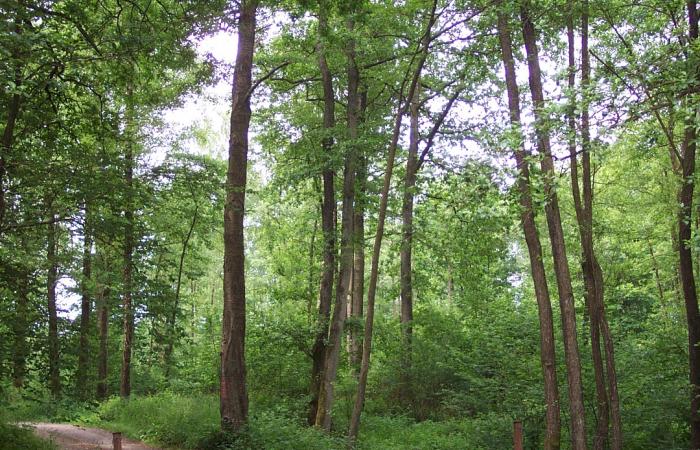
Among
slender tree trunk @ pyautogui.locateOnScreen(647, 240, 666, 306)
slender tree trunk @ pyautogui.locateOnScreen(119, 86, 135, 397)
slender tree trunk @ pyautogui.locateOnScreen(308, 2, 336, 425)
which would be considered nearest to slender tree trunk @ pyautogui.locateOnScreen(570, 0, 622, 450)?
slender tree trunk @ pyautogui.locateOnScreen(308, 2, 336, 425)

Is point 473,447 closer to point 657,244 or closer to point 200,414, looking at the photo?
point 200,414

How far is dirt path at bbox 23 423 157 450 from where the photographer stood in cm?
1112

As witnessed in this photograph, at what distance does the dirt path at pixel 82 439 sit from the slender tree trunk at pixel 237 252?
8.57 feet

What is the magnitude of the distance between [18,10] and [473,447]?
1128 centimetres

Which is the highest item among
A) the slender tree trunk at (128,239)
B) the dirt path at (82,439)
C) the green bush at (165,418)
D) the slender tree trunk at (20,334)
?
the slender tree trunk at (128,239)

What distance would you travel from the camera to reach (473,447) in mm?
12406

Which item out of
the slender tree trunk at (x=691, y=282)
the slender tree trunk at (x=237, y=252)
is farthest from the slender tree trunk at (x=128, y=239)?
the slender tree trunk at (x=691, y=282)

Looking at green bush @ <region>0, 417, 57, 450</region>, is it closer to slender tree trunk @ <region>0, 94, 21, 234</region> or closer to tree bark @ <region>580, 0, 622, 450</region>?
slender tree trunk @ <region>0, 94, 21, 234</region>

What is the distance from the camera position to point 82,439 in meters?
12.2

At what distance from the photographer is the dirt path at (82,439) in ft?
36.5

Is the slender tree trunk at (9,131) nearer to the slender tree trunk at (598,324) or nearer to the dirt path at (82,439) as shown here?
the dirt path at (82,439)

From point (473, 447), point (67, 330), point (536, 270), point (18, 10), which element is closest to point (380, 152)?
point (536, 270)

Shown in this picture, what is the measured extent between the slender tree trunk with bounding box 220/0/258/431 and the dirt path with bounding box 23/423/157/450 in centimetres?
261

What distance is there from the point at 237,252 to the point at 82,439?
18.3ft
